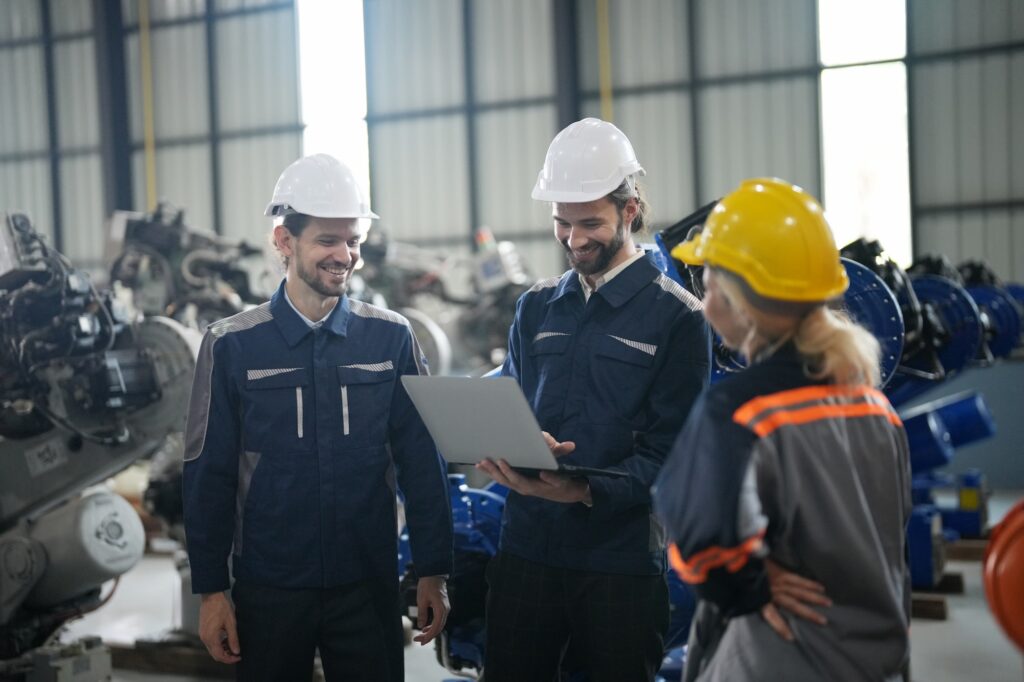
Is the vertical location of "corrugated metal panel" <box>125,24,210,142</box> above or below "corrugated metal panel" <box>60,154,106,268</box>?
above

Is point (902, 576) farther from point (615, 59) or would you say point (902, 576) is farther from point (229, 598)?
point (615, 59)

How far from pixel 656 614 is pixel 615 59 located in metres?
9.49

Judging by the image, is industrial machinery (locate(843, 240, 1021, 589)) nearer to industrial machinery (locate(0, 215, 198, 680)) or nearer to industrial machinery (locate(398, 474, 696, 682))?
industrial machinery (locate(398, 474, 696, 682))

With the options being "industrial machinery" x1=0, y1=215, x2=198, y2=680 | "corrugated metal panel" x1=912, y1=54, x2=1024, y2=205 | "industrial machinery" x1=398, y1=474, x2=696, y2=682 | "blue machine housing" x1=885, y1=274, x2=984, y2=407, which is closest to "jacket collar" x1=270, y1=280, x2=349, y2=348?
"industrial machinery" x1=398, y1=474, x2=696, y2=682

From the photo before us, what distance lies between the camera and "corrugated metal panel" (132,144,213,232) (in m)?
12.6

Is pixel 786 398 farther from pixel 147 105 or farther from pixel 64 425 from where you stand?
pixel 147 105

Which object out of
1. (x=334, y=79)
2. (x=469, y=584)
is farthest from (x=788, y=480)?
(x=334, y=79)

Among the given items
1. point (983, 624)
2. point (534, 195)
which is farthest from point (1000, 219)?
point (534, 195)

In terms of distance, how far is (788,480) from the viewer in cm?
150

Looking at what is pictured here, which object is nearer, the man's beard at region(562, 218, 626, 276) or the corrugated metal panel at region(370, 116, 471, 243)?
the man's beard at region(562, 218, 626, 276)

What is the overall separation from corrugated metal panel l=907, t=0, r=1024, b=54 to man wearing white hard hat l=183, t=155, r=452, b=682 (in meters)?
8.98

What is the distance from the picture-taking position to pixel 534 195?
2461 mm

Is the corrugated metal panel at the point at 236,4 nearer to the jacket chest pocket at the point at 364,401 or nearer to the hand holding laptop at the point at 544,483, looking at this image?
the jacket chest pocket at the point at 364,401

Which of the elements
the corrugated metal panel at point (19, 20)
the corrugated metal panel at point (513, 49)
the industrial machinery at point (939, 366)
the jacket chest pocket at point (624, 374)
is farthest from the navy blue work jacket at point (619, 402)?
the corrugated metal panel at point (19, 20)
